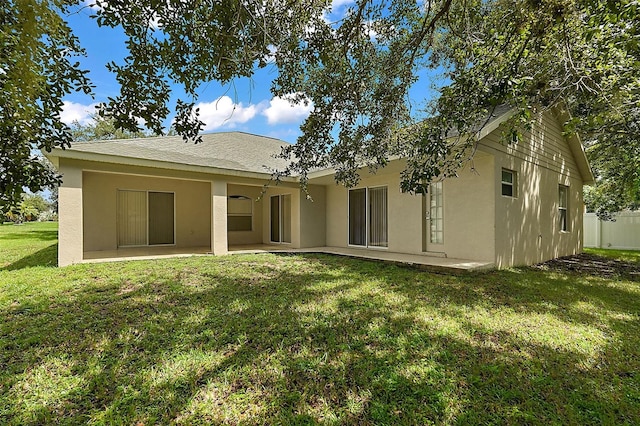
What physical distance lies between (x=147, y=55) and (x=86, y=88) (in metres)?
0.77

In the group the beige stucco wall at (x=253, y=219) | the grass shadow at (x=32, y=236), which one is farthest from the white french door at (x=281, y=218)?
the grass shadow at (x=32, y=236)

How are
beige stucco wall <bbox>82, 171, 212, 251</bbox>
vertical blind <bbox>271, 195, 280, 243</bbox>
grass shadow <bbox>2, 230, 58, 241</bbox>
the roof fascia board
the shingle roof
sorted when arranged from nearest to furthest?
the roof fascia board < the shingle roof < beige stucco wall <bbox>82, 171, 212, 251</bbox> < vertical blind <bbox>271, 195, 280, 243</bbox> < grass shadow <bbox>2, 230, 58, 241</bbox>

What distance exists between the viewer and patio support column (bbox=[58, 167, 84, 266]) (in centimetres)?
721

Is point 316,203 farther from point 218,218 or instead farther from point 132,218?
point 132,218

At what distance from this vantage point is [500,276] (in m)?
6.77

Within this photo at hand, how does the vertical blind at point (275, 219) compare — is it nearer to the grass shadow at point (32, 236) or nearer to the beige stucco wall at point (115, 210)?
the beige stucco wall at point (115, 210)

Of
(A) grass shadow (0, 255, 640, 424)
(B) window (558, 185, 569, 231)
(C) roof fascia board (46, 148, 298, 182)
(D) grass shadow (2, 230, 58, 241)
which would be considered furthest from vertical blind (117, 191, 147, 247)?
(B) window (558, 185, 569, 231)

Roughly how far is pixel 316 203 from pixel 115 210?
6.86 m

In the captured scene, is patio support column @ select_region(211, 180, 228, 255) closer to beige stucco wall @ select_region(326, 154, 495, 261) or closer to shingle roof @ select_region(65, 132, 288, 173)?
shingle roof @ select_region(65, 132, 288, 173)

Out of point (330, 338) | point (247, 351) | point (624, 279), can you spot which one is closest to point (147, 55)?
point (247, 351)

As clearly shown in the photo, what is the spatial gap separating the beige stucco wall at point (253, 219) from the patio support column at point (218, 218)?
2782 millimetres

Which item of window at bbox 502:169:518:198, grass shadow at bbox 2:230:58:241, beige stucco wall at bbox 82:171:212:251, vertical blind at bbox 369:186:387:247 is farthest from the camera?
grass shadow at bbox 2:230:58:241

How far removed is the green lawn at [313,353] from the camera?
8.00 feet

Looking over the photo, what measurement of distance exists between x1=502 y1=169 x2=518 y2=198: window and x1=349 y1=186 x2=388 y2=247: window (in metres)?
3.29
